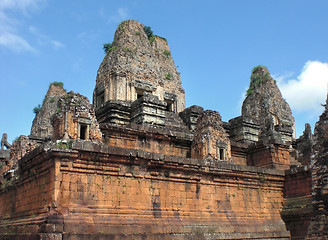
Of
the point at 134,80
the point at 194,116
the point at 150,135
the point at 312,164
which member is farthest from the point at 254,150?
the point at 312,164

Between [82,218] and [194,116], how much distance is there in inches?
413

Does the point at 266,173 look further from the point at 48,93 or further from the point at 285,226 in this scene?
the point at 48,93

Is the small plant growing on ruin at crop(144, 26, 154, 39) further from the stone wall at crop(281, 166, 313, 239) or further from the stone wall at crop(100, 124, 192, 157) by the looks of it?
the stone wall at crop(281, 166, 313, 239)

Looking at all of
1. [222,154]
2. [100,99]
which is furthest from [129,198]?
[100,99]

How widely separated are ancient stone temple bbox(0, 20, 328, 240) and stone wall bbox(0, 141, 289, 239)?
27 millimetres

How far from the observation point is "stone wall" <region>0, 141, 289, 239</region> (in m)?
8.97

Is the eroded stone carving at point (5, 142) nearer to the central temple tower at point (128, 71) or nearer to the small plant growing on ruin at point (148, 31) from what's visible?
the central temple tower at point (128, 71)

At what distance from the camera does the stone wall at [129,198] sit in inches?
353

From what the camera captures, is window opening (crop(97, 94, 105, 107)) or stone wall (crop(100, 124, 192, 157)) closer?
stone wall (crop(100, 124, 192, 157))

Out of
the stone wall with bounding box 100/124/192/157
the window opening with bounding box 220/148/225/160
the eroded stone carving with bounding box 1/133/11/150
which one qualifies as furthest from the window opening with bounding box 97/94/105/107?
the eroded stone carving with bounding box 1/133/11/150

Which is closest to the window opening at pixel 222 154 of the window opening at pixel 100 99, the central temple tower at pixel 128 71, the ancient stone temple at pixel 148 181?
the ancient stone temple at pixel 148 181

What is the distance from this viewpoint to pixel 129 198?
32.8ft

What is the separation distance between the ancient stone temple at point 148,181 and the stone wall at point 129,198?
3 centimetres

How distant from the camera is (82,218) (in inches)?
351
